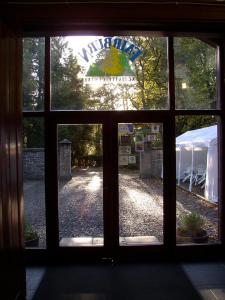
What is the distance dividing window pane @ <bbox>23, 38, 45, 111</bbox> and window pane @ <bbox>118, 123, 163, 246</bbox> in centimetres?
126

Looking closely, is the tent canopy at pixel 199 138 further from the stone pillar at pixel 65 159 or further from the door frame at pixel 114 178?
the stone pillar at pixel 65 159

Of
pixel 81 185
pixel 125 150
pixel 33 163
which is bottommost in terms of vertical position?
pixel 81 185

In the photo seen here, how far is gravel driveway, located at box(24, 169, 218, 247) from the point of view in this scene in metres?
5.57

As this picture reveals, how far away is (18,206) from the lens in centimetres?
346

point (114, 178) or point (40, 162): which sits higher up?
point (40, 162)

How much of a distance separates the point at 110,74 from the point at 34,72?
1.09 meters

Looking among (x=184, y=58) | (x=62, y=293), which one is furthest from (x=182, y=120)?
(x=62, y=293)

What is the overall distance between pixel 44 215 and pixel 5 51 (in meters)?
3.03

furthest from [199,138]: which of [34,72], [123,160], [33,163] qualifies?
[34,72]

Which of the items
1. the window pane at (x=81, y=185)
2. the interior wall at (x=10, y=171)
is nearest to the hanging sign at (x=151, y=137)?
the window pane at (x=81, y=185)

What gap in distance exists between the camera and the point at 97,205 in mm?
5590

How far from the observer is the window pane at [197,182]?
18.4 ft

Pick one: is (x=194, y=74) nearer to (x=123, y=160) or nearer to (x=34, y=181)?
(x=123, y=160)

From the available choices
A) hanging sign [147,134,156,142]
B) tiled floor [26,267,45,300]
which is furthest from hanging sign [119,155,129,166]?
tiled floor [26,267,45,300]
